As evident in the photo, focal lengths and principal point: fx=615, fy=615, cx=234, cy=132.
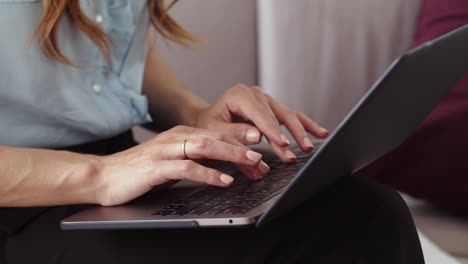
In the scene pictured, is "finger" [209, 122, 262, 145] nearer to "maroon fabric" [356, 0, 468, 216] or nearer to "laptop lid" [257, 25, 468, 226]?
"laptop lid" [257, 25, 468, 226]

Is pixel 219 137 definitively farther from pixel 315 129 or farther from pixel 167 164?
pixel 315 129

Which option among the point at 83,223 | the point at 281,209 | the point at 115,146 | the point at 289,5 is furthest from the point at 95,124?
the point at 289,5

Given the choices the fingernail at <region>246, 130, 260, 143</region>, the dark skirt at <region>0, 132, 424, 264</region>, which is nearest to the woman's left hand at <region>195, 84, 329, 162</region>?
the fingernail at <region>246, 130, 260, 143</region>

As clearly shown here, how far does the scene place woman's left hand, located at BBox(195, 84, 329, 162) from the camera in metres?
0.77

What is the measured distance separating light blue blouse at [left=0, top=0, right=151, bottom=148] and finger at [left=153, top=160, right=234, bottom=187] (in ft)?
0.94

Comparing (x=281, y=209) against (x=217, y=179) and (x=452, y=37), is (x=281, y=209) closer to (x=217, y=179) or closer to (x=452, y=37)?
(x=217, y=179)

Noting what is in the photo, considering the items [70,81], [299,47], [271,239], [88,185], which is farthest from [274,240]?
[299,47]

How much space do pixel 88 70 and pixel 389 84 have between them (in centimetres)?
52

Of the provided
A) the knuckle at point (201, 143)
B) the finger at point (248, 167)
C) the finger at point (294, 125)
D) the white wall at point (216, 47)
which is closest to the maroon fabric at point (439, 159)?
the white wall at point (216, 47)

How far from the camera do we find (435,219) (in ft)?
4.02

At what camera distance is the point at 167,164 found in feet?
2.03

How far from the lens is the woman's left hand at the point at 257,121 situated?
772 millimetres

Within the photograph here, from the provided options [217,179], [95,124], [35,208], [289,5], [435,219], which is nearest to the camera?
[217,179]

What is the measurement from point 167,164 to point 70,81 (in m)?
0.32
